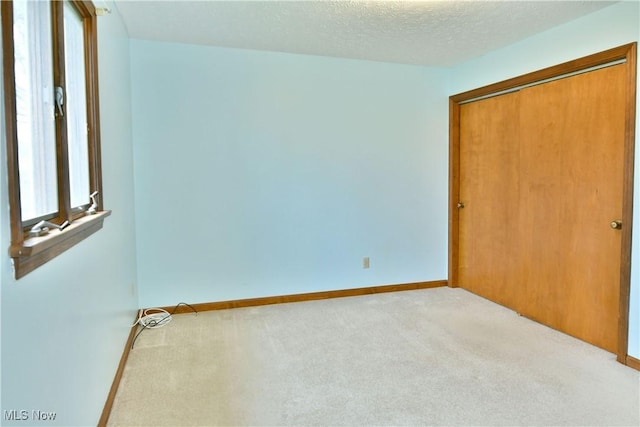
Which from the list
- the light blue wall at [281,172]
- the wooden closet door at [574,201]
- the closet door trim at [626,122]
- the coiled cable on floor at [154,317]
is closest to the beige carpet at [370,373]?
the coiled cable on floor at [154,317]

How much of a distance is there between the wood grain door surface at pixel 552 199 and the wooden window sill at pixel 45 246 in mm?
3140

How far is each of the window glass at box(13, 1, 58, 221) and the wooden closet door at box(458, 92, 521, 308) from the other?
3.45m

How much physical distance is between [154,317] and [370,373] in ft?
6.51

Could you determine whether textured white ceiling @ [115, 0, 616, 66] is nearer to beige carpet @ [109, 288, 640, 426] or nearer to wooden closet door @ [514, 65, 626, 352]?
wooden closet door @ [514, 65, 626, 352]

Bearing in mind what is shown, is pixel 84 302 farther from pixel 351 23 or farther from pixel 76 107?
pixel 351 23

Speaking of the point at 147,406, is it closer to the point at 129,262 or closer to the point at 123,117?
the point at 129,262

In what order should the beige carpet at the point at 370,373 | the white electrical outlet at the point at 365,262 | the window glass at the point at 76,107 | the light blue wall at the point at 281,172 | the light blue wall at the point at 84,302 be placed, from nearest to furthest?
the light blue wall at the point at 84,302
the window glass at the point at 76,107
the beige carpet at the point at 370,373
the light blue wall at the point at 281,172
the white electrical outlet at the point at 365,262

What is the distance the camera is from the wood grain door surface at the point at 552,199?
2775mm

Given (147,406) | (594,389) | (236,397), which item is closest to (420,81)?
(594,389)

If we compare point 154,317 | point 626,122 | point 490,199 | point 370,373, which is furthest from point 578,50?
point 154,317

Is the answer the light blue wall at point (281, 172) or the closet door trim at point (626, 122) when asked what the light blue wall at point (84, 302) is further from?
the closet door trim at point (626, 122)

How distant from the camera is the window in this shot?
104 centimetres

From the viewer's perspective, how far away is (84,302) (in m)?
1.69

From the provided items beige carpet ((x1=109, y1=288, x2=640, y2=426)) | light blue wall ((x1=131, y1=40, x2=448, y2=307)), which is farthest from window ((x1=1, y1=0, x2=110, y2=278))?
light blue wall ((x1=131, y1=40, x2=448, y2=307))
